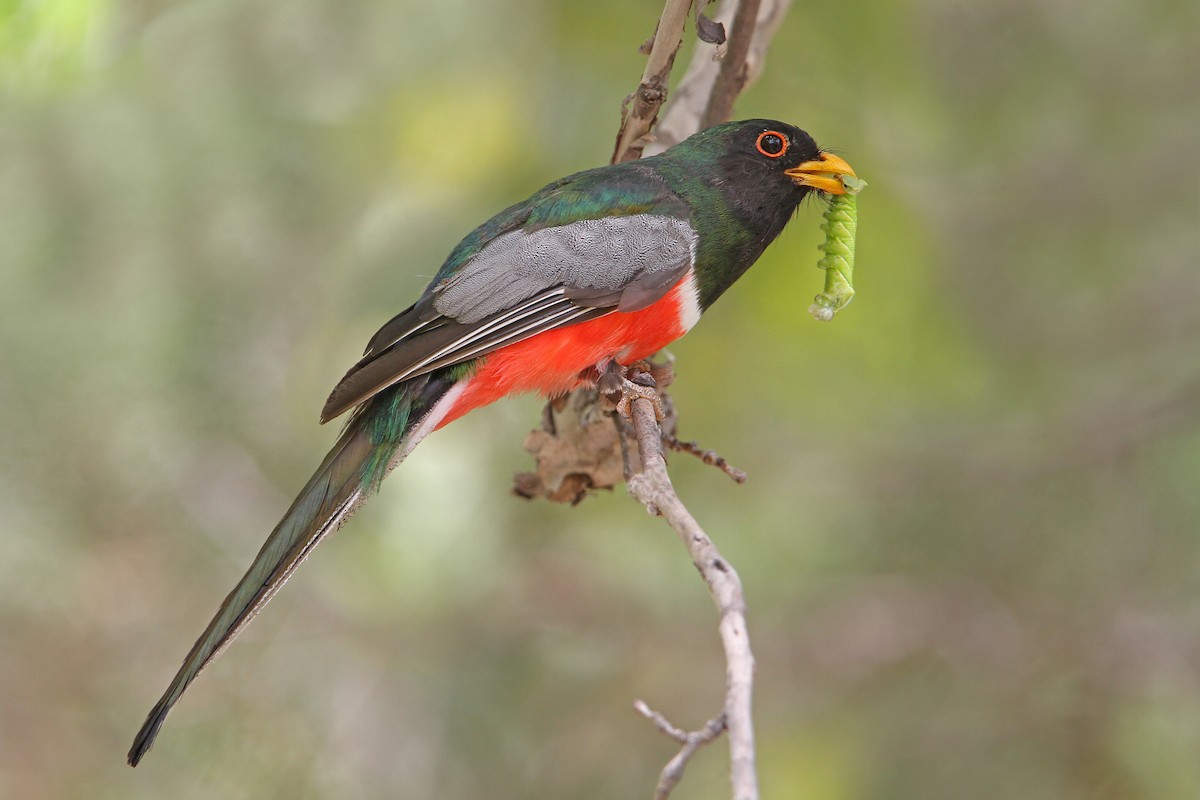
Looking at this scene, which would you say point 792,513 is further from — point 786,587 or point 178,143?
point 178,143

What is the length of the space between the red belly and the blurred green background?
1.12 metres

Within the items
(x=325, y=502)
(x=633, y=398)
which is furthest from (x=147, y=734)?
(x=633, y=398)

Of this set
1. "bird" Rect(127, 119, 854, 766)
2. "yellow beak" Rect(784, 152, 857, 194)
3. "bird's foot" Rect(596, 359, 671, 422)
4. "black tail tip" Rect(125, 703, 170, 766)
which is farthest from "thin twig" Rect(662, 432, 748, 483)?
"black tail tip" Rect(125, 703, 170, 766)

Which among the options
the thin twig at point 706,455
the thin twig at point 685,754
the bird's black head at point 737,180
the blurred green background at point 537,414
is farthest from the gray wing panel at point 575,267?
the thin twig at point 685,754

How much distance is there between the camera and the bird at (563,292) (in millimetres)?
3508

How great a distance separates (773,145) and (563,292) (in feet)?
3.10

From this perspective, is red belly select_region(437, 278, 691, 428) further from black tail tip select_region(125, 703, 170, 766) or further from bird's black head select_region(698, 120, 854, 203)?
black tail tip select_region(125, 703, 170, 766)

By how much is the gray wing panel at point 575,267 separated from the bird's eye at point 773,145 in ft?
1.64

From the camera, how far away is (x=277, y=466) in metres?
Answer: 5.44

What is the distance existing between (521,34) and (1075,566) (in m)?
3.15

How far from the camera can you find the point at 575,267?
146 inches

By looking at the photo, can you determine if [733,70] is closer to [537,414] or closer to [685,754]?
[537,414]

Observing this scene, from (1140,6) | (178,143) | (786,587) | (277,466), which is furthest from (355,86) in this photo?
(1140,6)

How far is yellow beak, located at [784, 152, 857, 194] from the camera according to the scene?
402cm
